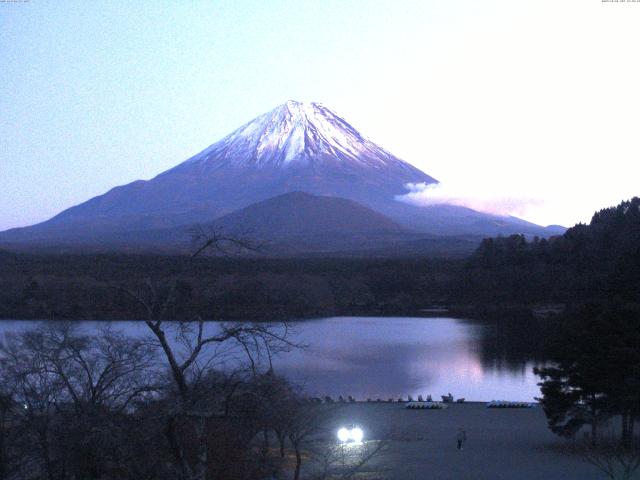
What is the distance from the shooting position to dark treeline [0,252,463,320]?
99.2ft

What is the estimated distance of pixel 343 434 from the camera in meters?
11.6

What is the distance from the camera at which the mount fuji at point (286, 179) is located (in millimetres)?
103000

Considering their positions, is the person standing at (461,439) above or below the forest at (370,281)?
below

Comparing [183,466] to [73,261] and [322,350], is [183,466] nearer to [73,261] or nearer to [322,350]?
[322,350]

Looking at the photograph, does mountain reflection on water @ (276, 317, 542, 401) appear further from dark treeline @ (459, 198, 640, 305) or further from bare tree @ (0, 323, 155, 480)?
bare tree @ (0, 323, 155, 480)

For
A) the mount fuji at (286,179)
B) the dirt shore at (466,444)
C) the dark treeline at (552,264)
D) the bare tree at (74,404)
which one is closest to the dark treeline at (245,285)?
the dark treeline at (552,264)

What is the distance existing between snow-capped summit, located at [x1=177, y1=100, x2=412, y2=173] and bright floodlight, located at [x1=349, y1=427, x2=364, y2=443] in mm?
92700

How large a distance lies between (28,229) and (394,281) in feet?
214

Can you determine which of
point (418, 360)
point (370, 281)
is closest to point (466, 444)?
point (418, 360)

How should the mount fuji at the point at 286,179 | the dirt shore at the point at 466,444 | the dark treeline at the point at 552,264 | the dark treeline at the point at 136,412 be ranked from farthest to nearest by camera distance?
1. the mount fuji at the point at 286,179
2. the dark treeline at the point at 552,264
3. the dirt shore at the point at 466,444
4. the dark treeline at the point at 136,412

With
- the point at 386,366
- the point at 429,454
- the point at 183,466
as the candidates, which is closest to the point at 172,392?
the point at 183,466

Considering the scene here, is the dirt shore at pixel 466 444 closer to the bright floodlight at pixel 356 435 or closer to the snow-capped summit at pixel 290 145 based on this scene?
the bright floodlight at pixel 356 435

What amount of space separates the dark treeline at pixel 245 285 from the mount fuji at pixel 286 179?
153 ft

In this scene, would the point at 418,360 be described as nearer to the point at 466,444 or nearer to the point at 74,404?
the point at 466,444
